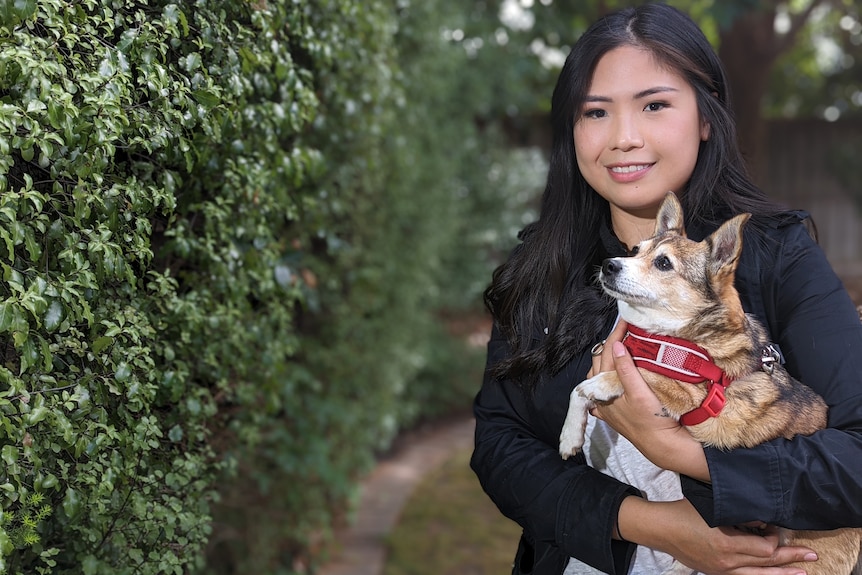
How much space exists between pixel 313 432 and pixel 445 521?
1941 mm

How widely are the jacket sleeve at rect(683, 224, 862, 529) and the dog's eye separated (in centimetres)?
30

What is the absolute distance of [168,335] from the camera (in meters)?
2.49

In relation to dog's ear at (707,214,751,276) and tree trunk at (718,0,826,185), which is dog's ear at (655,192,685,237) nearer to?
dog's ear at (707,214,751,276)

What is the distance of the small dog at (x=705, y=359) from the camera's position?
2.19m

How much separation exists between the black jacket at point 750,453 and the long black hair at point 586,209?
0.07 metres

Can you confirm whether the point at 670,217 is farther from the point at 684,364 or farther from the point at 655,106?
the point at 684,364

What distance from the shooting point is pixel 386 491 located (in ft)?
24.2

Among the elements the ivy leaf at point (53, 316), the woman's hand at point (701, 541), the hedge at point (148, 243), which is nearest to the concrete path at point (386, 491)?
the hedge at point (148, 243)

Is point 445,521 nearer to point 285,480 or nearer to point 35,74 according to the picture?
point 285,480

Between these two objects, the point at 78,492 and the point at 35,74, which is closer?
the point at 35,74

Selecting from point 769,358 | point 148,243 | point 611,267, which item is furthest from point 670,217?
point 148,243

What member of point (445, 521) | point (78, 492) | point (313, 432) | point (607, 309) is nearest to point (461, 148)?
point (445, 521)

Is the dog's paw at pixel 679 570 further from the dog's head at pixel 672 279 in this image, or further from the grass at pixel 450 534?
the grass at pixel 450 534

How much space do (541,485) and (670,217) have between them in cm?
84
